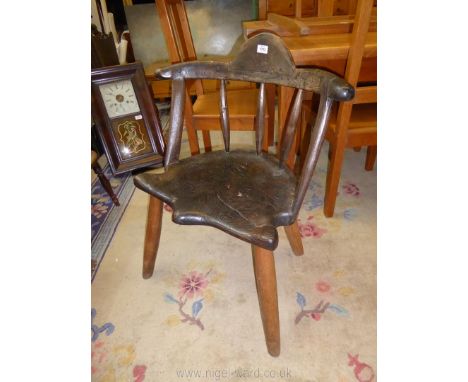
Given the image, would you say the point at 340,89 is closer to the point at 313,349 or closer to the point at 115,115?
the point at 313,349

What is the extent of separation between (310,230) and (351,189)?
414 millimetres

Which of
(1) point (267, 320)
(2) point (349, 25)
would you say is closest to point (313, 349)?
(1) point (267, 320)

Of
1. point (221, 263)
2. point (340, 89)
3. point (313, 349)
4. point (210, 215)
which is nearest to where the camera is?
point (340, 89)

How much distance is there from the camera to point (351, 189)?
1.61 metres

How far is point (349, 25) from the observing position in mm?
1300

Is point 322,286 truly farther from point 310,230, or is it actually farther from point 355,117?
point 355,117

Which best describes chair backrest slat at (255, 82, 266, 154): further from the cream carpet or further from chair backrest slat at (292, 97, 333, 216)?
the cream carpet

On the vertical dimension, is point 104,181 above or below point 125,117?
below

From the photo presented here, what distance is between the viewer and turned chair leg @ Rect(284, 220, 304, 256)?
1.17 metres

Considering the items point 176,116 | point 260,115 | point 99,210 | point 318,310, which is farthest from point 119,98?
point 318,310

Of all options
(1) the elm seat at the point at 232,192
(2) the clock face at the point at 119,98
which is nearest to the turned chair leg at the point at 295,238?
(1) the elm seat at the point at 232,192

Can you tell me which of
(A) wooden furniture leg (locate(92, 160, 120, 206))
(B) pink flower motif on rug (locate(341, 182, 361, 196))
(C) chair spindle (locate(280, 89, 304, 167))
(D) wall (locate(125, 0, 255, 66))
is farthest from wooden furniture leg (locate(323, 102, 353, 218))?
(D) wall (locate(125, 0, 255, 66))
